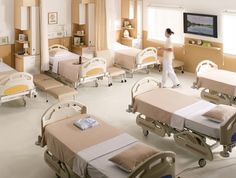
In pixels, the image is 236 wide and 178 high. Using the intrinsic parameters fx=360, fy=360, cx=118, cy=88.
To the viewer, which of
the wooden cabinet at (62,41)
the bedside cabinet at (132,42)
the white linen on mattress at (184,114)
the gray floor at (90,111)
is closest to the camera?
the gray floor at (90,111)

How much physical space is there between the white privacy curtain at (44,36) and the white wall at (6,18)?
96cm

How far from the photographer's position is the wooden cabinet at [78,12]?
445 inches

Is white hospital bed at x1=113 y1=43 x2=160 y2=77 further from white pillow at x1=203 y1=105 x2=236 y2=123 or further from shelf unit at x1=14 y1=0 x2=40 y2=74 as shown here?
white pillow at x1=203 y1=105 x2=236 y2=123

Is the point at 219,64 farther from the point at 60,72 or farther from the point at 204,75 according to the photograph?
the point at 60,72

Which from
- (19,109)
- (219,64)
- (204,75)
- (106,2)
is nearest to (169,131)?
(204,75)

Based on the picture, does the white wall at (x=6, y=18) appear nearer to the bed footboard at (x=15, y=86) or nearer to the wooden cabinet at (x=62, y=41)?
the wooden cabinet at (x=62, y=41)

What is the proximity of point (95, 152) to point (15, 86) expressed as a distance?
4061mm

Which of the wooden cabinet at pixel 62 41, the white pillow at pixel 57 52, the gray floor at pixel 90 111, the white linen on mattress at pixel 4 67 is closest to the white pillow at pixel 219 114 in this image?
the gray floor at pixel 90 111

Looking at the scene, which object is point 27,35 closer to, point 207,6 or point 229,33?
point 207,6

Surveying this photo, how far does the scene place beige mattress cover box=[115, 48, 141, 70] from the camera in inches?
440

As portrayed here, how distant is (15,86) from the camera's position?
27.9 ft

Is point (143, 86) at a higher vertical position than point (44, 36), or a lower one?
lower

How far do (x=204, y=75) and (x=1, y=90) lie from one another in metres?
5.00

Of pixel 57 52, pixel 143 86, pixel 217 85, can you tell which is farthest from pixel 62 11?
pixel 217 85
